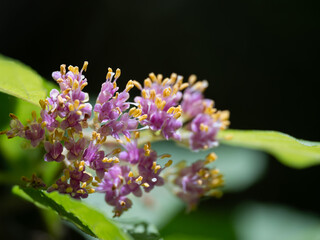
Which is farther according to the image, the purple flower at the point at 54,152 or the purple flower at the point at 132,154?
the purple flower at the point at 132,154

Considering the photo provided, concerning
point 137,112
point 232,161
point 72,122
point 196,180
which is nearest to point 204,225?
point 232,161

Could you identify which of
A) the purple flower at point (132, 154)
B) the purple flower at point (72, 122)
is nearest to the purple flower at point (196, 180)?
the purple flower at point (132, 154)

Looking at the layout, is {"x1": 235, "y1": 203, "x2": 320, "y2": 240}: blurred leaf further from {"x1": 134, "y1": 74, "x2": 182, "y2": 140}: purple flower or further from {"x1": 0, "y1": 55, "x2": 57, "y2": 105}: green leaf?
{"x1": 0, "y1": 55, "x2": 57, "y2": 105}: green leaf

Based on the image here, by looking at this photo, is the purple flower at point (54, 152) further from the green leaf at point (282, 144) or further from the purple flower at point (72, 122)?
the green leaf at point (282, 144)

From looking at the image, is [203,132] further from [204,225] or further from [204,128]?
[204,225]

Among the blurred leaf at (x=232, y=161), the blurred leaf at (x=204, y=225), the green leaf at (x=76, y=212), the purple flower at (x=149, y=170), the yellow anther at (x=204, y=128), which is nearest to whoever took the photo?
the green leaf at (x=76, y=212)

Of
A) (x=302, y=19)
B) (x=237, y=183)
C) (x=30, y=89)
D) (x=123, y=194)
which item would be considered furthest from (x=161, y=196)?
(x=302, y=19)

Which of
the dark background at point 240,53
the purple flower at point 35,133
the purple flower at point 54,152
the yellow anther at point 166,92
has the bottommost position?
the purple flower at point 54,152
